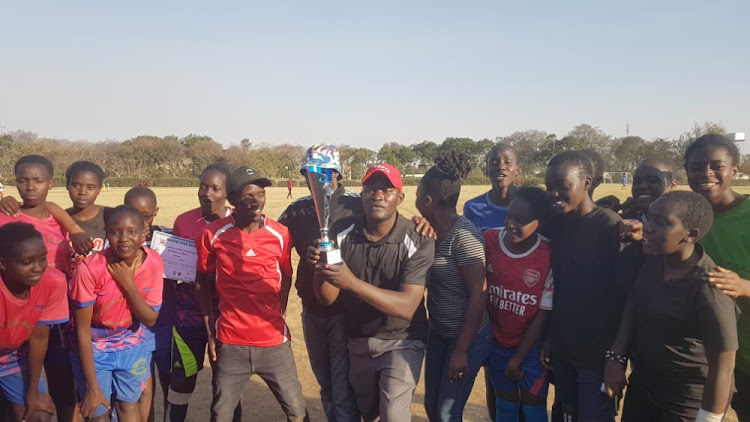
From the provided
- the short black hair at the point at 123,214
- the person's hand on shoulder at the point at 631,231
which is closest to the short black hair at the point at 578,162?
the person's hand on shoulder at the point at 631,231

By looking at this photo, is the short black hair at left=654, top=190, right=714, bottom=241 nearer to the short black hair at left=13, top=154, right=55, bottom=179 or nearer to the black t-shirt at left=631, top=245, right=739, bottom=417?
the black t-shirt at left=631, top=245, right=739, bottom=417

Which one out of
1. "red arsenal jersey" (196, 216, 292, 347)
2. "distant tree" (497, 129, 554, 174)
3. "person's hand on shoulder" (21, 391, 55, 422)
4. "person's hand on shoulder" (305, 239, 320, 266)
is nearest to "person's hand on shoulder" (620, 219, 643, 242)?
"person's hand on shoulder" (305, 239, 320, 266)

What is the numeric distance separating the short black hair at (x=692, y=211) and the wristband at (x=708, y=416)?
3.05 ft

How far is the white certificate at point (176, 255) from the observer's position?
12.4 ft

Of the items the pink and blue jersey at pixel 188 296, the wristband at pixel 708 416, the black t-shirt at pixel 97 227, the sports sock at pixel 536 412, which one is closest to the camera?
the wristband at pixel 708 416

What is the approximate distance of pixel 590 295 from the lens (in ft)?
9.78

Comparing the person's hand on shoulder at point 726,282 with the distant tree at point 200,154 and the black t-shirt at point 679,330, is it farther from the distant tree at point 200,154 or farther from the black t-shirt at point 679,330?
the distant tree at point 200,154

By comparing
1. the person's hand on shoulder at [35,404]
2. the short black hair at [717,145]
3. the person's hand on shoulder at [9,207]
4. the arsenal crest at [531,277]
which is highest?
the short black hair at [717,145]

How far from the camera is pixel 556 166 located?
3.21 meters

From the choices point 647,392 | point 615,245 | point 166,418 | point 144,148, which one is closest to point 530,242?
point 615,245

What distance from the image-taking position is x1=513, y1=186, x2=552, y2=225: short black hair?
324cm

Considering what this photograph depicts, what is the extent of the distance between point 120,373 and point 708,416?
12.0 ft

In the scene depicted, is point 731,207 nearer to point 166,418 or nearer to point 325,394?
point 325,394

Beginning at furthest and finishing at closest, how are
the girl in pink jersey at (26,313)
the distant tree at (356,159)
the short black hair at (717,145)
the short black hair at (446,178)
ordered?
the distant tree at (356,159) < the short black hair at (446,178) < the short black hair at (717,145) < the girl in pink jersey at (26,313)
